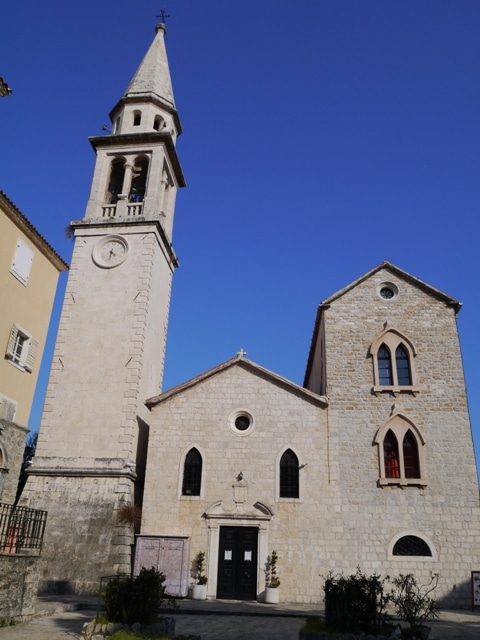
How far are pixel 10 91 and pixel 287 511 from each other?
16.1 meters

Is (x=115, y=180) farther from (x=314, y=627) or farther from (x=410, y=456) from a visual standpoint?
(x=314, y=627)

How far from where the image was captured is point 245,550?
61.3 feet

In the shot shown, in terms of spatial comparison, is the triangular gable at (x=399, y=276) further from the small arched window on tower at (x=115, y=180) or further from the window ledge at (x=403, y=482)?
the small arched window on tower at (x=115, y=180)

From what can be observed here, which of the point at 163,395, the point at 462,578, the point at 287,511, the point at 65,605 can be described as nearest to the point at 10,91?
the point at 163,395

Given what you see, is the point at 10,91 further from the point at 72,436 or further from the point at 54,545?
the point at 54,545

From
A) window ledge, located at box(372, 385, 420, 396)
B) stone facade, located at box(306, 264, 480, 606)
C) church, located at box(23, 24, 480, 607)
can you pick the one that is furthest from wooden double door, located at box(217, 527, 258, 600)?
window ledge, located at box(372, 385, 420, 396)

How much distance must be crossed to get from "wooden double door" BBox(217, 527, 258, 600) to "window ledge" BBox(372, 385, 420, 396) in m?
7.03

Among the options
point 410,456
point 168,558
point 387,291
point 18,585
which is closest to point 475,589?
point 410,456

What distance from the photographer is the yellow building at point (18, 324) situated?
679 inches

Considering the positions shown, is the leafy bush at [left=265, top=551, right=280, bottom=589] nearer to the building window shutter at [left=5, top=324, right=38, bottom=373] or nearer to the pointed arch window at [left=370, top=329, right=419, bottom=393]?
the pointed arch window at [left=370, top=329, right=419, bottom=393]

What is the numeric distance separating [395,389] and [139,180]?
1697 cm

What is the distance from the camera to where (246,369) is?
2148 centimetres

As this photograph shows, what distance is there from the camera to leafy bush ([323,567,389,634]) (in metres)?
9.26

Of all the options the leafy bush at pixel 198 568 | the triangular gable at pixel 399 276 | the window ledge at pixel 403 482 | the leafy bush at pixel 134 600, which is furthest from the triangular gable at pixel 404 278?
the leafy bush at pixel 134 600
